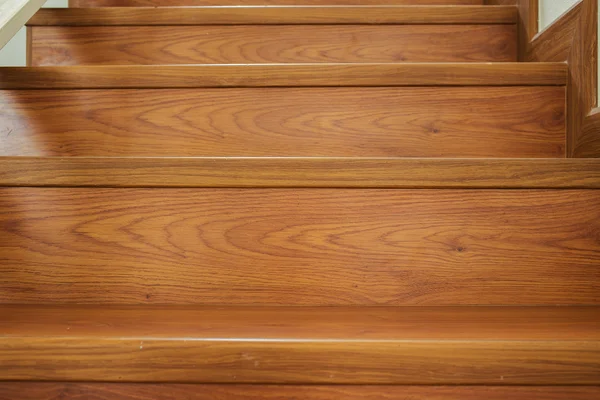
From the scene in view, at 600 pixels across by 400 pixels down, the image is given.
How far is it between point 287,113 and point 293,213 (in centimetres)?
23

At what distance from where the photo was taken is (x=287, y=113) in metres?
0.82

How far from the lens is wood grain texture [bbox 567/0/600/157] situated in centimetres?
75

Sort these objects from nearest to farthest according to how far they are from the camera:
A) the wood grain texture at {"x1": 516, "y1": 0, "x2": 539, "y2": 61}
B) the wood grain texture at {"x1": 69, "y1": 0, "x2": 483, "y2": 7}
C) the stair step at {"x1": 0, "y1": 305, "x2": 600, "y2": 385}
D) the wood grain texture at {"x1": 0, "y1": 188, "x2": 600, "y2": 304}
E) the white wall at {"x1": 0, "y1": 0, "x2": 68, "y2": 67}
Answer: the stair step at {"x1": 0, "y1": 305, "x2": 600, "y2": 385}
the wood grain texture at {"x1": 0, "y1": 188, "x2": 600, "y2": 304}
the wood grain texture at {"x1": 516, "y1": 0, "x2": 539, "y2": 61}
the wood grain texture at {"x1": 69, "y1": 0, "x2": 483, "y2": 7}
the white wall at {"x1": 0, "y1": 0, "x2": 68, "y2": 67}

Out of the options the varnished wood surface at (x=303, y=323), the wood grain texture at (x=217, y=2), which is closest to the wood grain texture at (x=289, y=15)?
the wood grain texture at (x=217, y=2)

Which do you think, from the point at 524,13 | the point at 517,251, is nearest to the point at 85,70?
the point at 517,251

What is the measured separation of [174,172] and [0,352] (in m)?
0.25

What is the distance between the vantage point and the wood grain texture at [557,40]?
834 mm

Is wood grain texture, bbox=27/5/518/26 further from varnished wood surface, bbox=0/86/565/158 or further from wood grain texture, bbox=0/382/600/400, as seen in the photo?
wood grain texture, bbox=0/382/600/400

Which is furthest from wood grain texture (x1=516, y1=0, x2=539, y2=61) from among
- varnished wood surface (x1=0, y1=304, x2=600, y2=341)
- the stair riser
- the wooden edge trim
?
the stair riser

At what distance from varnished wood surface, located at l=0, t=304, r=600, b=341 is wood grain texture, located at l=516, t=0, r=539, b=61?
1.94ft

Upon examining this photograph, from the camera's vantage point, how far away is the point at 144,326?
0.52 meters

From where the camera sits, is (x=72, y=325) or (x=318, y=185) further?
(x=318, y=185)

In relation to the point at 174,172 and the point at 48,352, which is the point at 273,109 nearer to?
the point at 174,172

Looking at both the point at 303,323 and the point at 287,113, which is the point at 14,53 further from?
the point at 303,323
